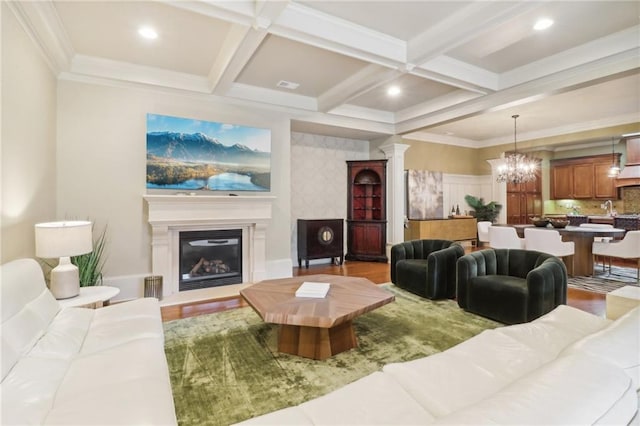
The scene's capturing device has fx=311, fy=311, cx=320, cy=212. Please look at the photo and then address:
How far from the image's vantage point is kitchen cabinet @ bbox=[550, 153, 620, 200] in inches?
298

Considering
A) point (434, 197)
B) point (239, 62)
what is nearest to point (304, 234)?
point (239, 62)

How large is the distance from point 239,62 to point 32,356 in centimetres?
301

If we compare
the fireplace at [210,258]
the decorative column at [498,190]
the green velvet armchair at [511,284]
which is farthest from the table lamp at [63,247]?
the decorative column at [498,190]

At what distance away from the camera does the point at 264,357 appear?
8.07 feet

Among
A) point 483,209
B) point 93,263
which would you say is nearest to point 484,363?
point 93,263

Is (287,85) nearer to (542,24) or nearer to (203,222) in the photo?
(203,222)

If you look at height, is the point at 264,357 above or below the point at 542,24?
below

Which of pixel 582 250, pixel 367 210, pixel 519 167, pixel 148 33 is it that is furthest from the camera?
pixel 367 210

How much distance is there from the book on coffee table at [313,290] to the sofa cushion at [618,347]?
182 cm

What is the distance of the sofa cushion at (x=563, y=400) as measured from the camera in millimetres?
727

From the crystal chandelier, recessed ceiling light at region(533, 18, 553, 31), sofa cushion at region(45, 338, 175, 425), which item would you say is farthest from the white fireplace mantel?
the crystal chandelier

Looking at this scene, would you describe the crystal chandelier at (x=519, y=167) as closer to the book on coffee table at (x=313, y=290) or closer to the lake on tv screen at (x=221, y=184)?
the lake on tv screen at (x=221, y=184)

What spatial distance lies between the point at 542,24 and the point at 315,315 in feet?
11.2

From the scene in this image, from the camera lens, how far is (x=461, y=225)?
791cm
